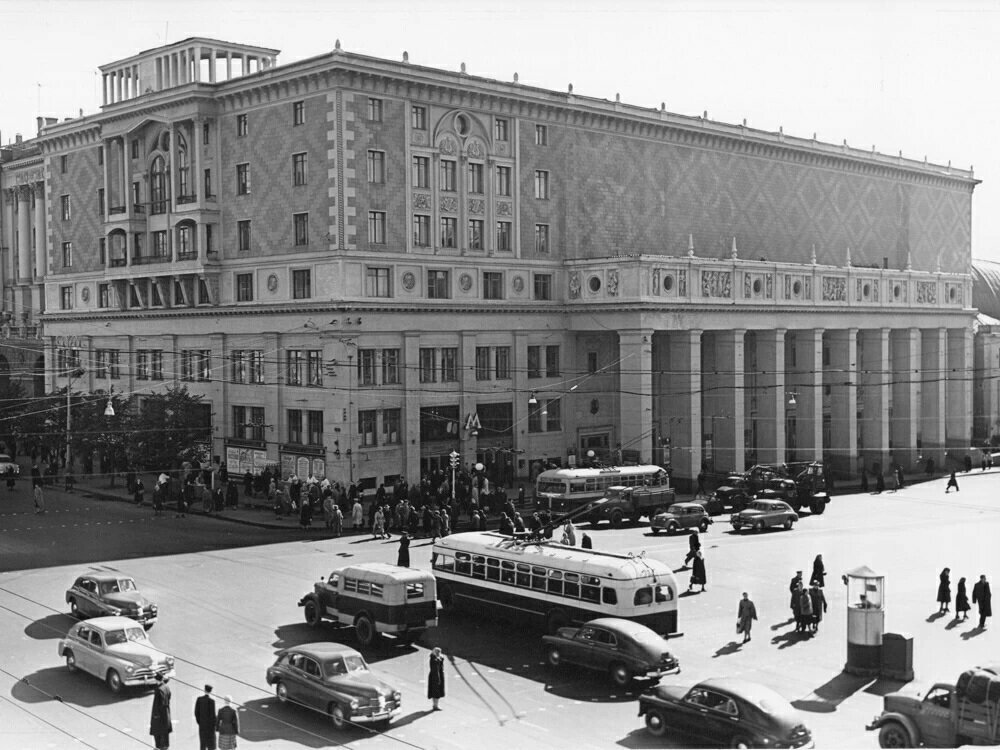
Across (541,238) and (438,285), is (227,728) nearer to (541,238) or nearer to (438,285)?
(438,285)

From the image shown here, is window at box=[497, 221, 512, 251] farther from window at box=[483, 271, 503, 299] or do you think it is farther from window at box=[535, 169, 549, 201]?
window at box=[535, 169, 549, 201]

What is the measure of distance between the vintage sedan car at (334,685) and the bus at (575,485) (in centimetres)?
2821

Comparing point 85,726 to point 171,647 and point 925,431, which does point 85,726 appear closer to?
point 171,647

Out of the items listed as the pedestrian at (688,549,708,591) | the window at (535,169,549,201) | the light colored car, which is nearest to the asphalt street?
the pedestrian at (688,549,708,591)

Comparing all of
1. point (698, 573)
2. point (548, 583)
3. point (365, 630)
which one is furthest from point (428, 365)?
point (365, 630)

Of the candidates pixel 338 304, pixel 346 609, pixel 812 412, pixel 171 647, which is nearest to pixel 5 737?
pixel 171 647

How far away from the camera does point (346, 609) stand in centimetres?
3353

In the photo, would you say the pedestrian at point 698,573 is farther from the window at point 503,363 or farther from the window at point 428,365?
the window at point 503,363

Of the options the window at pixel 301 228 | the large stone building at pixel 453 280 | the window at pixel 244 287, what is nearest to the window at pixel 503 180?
the large stone building at pixel 453 280

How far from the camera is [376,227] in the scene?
208 ft

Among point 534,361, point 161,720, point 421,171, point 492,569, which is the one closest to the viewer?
point 161,720

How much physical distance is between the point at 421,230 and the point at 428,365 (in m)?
7.09

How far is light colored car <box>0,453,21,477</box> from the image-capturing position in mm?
67250

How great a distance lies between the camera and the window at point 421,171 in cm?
6519
